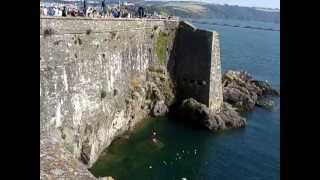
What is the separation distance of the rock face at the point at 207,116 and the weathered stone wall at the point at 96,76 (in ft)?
6.76

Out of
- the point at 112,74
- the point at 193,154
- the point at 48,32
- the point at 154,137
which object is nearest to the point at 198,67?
the point at 154,137

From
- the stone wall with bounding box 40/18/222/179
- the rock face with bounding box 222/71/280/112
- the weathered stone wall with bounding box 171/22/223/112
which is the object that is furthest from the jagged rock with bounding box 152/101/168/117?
the rock face with bounding box 222/71/280/112

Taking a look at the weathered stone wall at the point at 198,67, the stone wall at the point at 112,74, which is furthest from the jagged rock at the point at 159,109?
the weathered stone wall at the point at 198,67

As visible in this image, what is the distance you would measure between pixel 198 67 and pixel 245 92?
5.89 m

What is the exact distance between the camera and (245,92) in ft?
147

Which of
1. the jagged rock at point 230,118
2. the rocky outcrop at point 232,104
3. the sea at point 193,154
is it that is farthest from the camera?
the jagged rock at point 230,118

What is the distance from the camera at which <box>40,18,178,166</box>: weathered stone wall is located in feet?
76.6

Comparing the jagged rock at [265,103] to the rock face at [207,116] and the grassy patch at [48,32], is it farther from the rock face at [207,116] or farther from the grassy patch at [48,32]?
the grassy patch at [48,32]

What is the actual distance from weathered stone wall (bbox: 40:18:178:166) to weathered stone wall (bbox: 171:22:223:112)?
124 centimetres

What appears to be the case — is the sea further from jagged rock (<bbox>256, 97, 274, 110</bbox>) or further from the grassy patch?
the grassy patch

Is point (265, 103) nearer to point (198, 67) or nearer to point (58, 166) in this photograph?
point (198, 67)

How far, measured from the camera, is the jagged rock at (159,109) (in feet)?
126

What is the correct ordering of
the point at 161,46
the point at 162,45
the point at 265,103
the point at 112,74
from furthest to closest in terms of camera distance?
1. the point at 265,103
2. the point at 162,45
3. the point at 161,46
4. the point at 112,74
